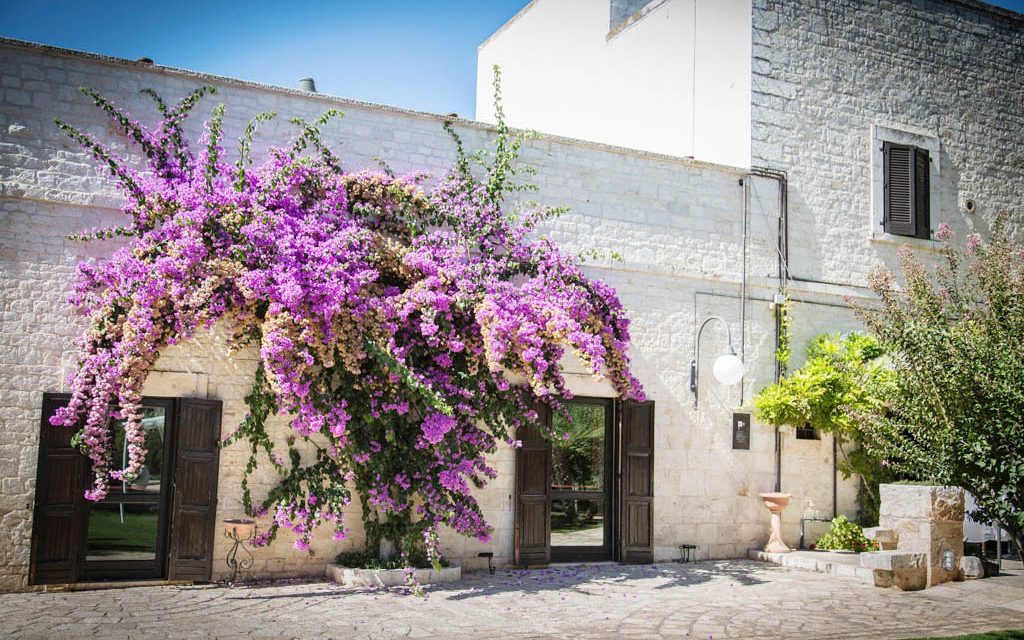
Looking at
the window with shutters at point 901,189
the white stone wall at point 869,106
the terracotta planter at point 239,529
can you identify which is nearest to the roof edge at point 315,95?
the white stone wall at point 869,106

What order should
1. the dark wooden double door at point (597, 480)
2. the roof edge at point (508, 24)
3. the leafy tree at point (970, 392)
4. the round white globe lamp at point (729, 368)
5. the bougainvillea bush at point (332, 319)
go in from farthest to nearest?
the roof edge at point (508, 24), the dark wooden double door at point (597, 480), the round white globe lamp at point (729, 368), the bougainvillea bush at point (332, 319), the leafy tree at point (970, 392)

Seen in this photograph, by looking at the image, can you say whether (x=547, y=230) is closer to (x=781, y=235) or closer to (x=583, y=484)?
(x=583, y=484)

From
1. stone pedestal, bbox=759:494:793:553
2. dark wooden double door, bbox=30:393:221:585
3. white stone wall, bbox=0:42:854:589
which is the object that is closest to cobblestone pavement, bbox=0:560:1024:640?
dark wooden double door, bbox=30:393:221:585

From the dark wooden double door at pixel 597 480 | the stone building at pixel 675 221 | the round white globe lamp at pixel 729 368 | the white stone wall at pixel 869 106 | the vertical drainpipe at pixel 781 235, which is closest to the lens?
the stone building at pixel 675 221

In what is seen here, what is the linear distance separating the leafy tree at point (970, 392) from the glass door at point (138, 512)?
6776mm

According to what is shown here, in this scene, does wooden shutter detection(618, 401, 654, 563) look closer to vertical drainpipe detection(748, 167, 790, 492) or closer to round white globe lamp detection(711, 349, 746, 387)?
round white globe lamp detection(711, 349, 746, 387)

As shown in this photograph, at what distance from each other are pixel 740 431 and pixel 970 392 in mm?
5879

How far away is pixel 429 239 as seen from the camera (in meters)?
9.87

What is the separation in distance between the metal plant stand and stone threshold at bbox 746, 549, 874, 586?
6.21 meters

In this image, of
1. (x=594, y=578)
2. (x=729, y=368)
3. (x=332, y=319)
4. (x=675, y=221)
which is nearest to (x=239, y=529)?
(x=332, y=319)

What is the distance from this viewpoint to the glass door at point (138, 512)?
9.27 metres

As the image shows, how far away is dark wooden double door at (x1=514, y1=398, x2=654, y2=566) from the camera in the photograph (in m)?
10.9

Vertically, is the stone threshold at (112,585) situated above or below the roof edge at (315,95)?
below

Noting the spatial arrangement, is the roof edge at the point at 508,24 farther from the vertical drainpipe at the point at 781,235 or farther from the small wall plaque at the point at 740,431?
the small wall plaque at the point at 740,431
